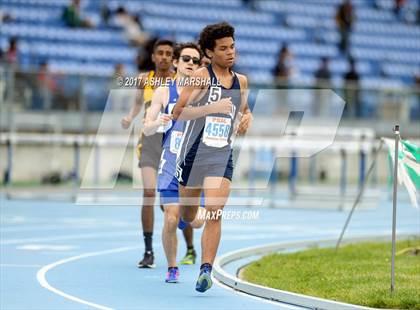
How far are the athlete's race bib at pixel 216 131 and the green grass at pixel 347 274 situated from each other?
4.97ft

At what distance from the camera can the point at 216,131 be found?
430 inches

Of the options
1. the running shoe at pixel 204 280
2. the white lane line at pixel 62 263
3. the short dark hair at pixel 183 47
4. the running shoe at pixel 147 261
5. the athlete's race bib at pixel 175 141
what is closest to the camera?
the white lane line at pixel 62 263

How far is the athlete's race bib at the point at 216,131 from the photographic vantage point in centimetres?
1088

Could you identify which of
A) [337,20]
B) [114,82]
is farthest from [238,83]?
[337,20]

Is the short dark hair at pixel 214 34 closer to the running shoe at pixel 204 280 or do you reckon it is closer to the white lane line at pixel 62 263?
the running shoe at pixel 204 280

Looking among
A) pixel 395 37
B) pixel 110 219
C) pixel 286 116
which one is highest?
pixel 395 37

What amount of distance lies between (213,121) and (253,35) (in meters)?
24.8

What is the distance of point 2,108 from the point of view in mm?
24125

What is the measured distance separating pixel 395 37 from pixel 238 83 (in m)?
30.2

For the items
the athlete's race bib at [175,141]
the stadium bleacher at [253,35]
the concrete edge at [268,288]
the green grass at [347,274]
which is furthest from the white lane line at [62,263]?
the stadium bleacher at [253,35]

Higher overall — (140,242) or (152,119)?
(152,119)

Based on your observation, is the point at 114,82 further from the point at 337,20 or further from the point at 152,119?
the point at 337,20

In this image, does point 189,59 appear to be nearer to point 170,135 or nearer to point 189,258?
point 170,135

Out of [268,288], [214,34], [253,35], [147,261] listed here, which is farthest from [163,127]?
[253,35]
